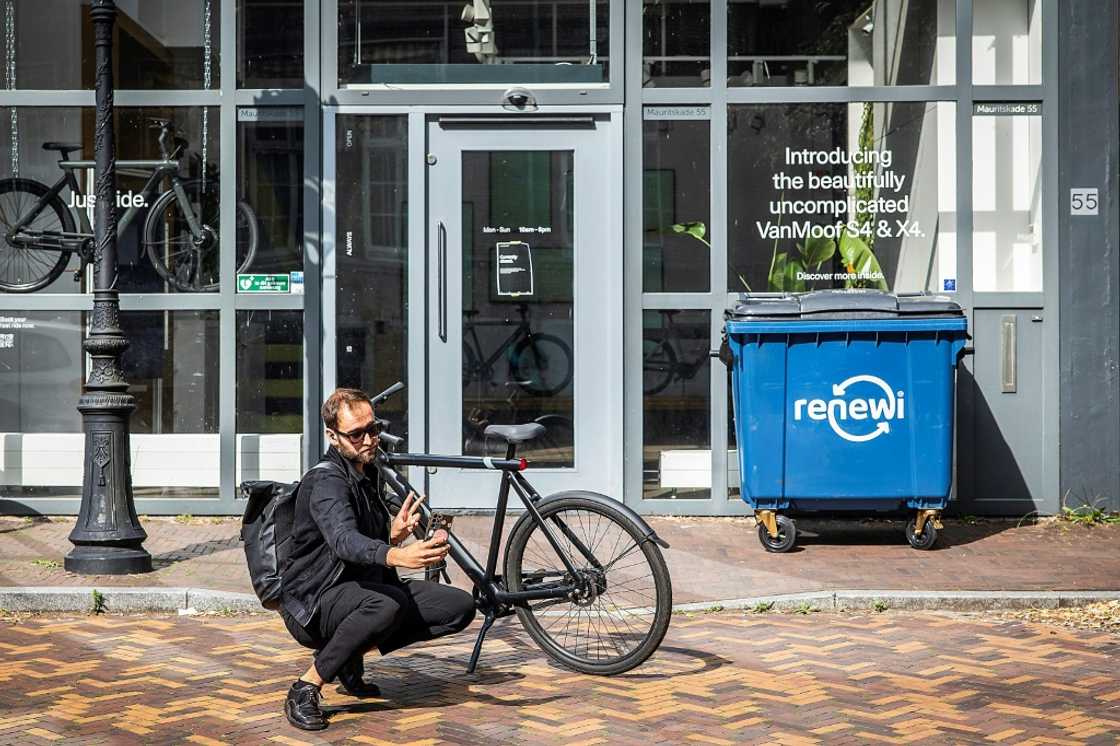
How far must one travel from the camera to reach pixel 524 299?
34.4 feet

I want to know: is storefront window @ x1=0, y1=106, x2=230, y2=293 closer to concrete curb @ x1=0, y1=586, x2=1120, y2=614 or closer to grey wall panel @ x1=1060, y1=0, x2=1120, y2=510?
concrete curb @ x1=0, y1=586, x2=1120, y2=614

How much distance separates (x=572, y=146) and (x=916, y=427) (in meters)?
3.30

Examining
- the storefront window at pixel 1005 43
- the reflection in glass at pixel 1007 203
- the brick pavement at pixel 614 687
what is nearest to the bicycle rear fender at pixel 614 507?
the brick pavement at pixel 614 687

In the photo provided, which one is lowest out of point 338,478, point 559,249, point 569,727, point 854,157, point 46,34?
point 569,727

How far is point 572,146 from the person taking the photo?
34.6ft

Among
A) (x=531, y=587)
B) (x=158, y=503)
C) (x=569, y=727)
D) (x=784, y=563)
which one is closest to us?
(x=569, y=727)

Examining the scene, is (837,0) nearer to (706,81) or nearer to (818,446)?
(706,81)

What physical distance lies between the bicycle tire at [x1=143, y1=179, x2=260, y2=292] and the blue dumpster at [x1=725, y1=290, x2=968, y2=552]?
3.83 meters

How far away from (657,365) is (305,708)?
5496 millimetres

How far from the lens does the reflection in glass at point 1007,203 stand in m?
10.5

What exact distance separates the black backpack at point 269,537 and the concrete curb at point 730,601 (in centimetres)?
223

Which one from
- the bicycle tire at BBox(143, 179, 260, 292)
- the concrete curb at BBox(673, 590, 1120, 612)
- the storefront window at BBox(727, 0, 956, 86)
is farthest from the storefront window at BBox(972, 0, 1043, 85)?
the bicycle tire at BBox(143, 179, 260, 292)

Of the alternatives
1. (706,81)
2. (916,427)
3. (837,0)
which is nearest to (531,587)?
(916,427)

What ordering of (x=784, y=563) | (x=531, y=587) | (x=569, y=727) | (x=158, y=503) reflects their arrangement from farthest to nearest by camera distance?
(x=158, y=503) → (x=784, y=563) → (x=531, y=587) → (x=569, y=727)
